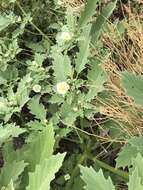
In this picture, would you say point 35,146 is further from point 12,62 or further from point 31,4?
point 31,4

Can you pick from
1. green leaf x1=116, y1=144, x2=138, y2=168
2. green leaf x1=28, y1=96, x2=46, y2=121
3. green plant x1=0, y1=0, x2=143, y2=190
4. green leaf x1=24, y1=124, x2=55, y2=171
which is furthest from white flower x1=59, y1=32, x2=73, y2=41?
green leaf x1=24, y1=124, x2=55, y2=171

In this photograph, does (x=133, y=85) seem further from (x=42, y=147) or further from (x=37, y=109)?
(x=37, y=109)

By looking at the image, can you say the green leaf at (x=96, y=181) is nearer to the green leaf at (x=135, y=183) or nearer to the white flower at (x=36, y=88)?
the green leaf at (x=135, y=183)

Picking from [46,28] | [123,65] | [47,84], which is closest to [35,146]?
[47,84]

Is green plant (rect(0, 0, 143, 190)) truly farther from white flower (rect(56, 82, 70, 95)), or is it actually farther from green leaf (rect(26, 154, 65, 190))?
green leaf (rect(26, 154, 65, 190))

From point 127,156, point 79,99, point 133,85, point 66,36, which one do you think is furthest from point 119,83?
point 133,85

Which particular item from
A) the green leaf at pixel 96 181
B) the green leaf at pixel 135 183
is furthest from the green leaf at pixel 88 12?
the green leaf at pixel 135 183
